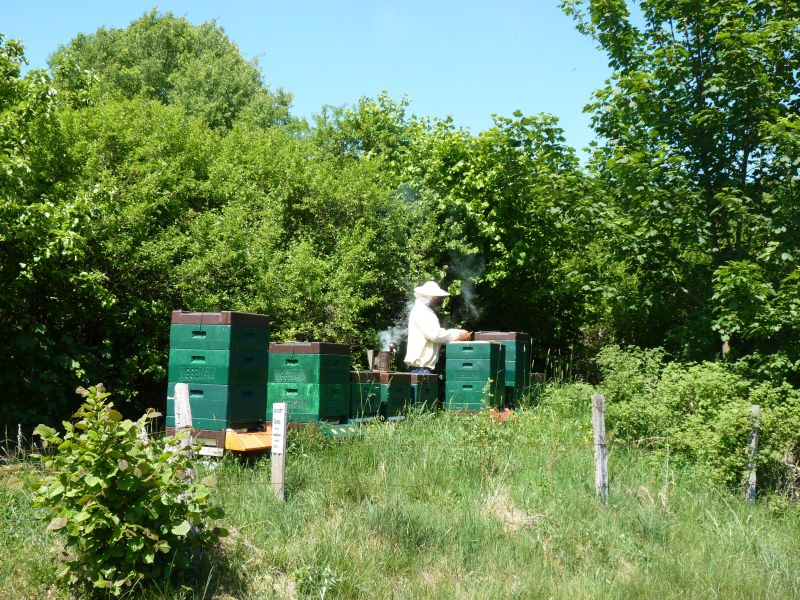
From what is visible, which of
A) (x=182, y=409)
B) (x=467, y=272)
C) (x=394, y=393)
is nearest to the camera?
(x=182, y=409)

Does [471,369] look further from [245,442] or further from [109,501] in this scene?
[109,501]

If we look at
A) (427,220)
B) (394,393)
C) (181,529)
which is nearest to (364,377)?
(394,393)

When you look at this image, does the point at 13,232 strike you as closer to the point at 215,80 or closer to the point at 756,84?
the point at 756,84

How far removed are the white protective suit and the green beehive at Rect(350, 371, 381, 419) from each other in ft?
4.57

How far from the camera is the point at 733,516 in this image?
24.9 feet

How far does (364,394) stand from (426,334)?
181cm

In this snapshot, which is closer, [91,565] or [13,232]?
[91,565]

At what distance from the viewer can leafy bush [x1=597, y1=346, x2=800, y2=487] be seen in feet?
27.5

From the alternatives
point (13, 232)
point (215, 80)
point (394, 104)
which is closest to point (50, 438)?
point (13, 232)

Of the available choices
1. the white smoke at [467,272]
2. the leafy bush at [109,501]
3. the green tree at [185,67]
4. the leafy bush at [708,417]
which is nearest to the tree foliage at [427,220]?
the white smoke at [467,272]

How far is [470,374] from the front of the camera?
10.6 m


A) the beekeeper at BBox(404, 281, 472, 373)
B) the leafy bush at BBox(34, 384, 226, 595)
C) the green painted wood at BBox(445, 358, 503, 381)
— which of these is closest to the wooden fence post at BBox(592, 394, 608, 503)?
the green painted wood at BBox(445, 358, 503, 381)

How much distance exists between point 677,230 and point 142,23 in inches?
1128

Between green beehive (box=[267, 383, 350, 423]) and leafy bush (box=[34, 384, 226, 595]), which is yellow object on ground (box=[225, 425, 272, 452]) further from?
leafy bush (box=[34, 384, 226, 595])
